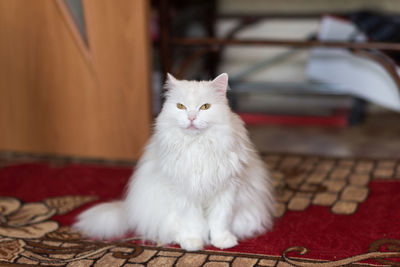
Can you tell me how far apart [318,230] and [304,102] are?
2166 millimetres

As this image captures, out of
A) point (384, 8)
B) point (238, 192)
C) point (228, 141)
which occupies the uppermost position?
point (384, 8)

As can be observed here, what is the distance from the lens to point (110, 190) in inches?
89.4

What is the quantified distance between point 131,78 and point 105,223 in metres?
0.98

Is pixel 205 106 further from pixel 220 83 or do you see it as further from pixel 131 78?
pixel 131 78

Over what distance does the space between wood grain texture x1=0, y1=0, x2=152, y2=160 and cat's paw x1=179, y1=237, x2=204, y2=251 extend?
3.44ft

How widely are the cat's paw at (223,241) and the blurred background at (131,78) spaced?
1.04 meters

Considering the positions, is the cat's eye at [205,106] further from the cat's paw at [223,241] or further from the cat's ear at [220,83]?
the cat's paw at [223,241]

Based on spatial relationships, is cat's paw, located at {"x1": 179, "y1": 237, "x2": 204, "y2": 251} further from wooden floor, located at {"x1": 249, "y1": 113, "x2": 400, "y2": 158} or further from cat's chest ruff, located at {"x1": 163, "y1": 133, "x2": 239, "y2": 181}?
wooden floor, located at {"x1": 249, "y1": 113, "x2": 400, "y2": 158}

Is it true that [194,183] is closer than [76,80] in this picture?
Yes

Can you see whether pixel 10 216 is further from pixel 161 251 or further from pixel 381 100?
pixel 381 100

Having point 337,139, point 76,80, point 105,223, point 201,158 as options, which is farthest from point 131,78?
point 337,139

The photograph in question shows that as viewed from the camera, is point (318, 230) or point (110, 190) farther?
point (110, 190)

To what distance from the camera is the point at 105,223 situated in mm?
1783

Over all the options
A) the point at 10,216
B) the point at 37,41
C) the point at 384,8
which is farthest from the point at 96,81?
the point at 384,8
